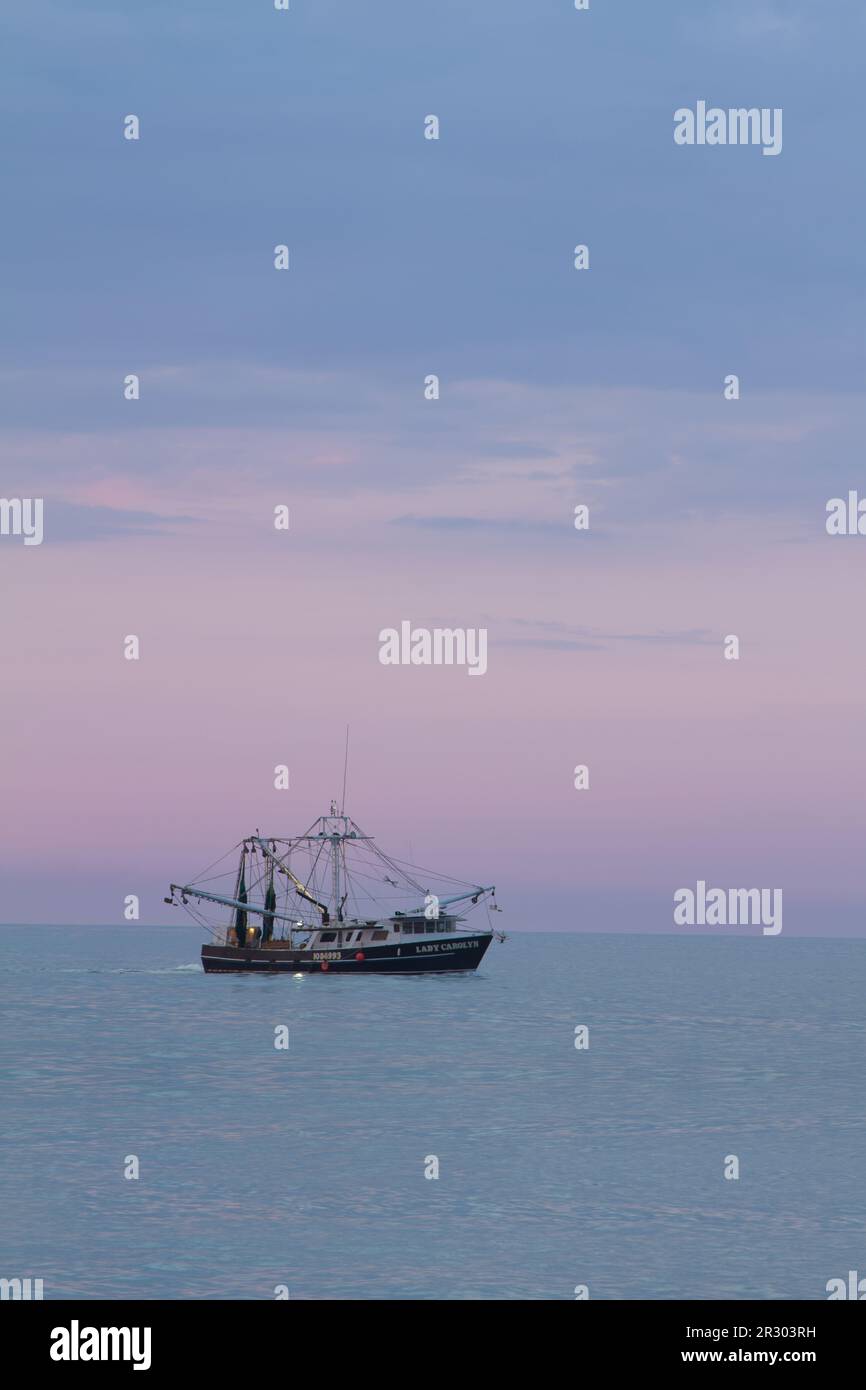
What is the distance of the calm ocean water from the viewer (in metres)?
37.2

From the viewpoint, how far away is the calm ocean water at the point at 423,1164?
37.2 m

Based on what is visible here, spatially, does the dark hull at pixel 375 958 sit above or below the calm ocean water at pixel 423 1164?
above

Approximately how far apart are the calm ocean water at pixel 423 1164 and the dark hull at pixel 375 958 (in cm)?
3635

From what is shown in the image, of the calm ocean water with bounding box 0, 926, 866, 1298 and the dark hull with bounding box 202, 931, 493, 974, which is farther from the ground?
the dark hull with bounding box 202, 931, 493, 974

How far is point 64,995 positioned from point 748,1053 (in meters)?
86.3

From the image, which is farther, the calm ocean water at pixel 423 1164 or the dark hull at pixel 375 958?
the dark hull at pixel 375 958

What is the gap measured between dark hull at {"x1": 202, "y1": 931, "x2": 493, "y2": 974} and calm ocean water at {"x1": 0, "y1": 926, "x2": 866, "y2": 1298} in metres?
36.3

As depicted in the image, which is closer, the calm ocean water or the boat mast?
the calm ocean water

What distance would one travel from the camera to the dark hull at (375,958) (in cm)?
14775

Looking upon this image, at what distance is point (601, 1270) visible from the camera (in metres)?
37.2

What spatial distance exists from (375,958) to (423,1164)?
318 ft

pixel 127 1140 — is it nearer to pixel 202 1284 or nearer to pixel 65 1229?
pixel 65 1229

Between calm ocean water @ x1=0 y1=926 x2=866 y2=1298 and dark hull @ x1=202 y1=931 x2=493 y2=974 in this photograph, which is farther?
dark hull @ x1=202 y1=931 x2=493 y2=974

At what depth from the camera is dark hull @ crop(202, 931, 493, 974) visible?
14775cm
